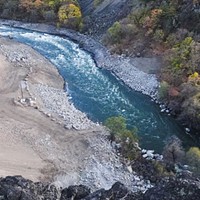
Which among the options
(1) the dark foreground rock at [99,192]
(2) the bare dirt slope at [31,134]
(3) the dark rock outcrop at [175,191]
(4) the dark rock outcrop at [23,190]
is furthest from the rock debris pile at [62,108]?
(3) the dark rock outcrop at [175,191]

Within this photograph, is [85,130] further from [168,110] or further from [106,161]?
[168,110]

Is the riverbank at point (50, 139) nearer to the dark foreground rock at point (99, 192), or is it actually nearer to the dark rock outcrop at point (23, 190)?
the dark foreground rock at point (99, 192)

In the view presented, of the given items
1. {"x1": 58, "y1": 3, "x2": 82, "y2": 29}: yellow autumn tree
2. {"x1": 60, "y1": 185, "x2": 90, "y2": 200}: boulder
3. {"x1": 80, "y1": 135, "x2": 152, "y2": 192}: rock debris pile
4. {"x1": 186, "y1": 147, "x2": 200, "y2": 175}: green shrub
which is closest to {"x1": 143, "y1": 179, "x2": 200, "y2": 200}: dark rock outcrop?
{"x1": 60, "y1": 185, "x2": 90, "y2": 200}: boulder

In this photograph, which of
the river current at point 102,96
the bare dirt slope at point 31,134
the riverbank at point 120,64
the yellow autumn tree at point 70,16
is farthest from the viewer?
the yellow autumn tree at point 70,16

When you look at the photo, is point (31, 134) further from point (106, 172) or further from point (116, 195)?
point (116, 195)

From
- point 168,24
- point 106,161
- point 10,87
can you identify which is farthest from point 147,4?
point 106,161
